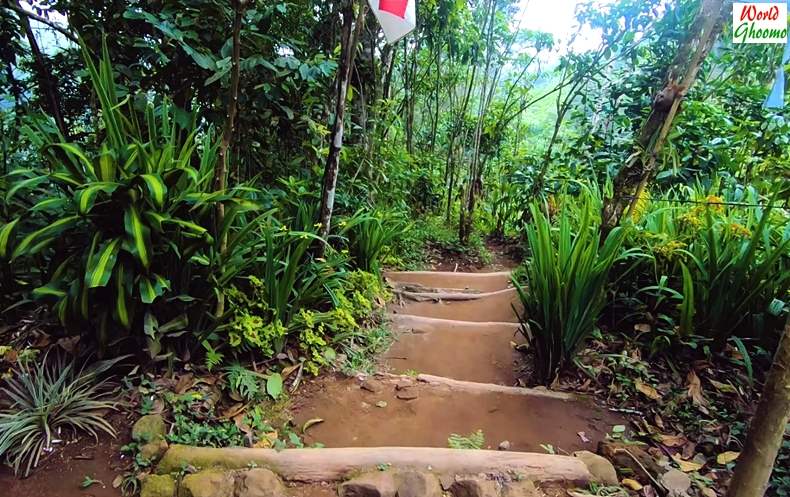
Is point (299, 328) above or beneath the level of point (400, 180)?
beneath

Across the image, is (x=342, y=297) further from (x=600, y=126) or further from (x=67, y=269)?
(x=600, y=126)

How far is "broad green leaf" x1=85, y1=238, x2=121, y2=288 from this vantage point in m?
1.48

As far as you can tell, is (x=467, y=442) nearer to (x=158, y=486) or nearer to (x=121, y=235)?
Answer: (x=158, y=486)

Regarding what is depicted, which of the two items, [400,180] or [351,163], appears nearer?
[351,163]

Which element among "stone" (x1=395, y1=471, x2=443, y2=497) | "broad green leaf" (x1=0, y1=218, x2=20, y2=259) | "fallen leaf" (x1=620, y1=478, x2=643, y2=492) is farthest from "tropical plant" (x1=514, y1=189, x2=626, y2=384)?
"broad green leaf" (x1=0, y1=218, x2=20, y2=259)

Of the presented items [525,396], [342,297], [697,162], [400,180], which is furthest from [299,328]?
[697,162]

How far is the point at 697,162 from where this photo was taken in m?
4.24

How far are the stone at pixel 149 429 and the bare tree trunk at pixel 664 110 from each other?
2.22 meters

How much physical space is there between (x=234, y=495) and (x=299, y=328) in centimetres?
98

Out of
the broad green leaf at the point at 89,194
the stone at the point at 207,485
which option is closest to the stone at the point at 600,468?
the stone at the point at 207,485

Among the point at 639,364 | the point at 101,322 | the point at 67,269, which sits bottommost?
the point at 639,364

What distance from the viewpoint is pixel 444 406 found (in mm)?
1976

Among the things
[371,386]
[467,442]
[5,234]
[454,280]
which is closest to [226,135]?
[5,234]

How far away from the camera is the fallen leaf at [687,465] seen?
60.2 inches
